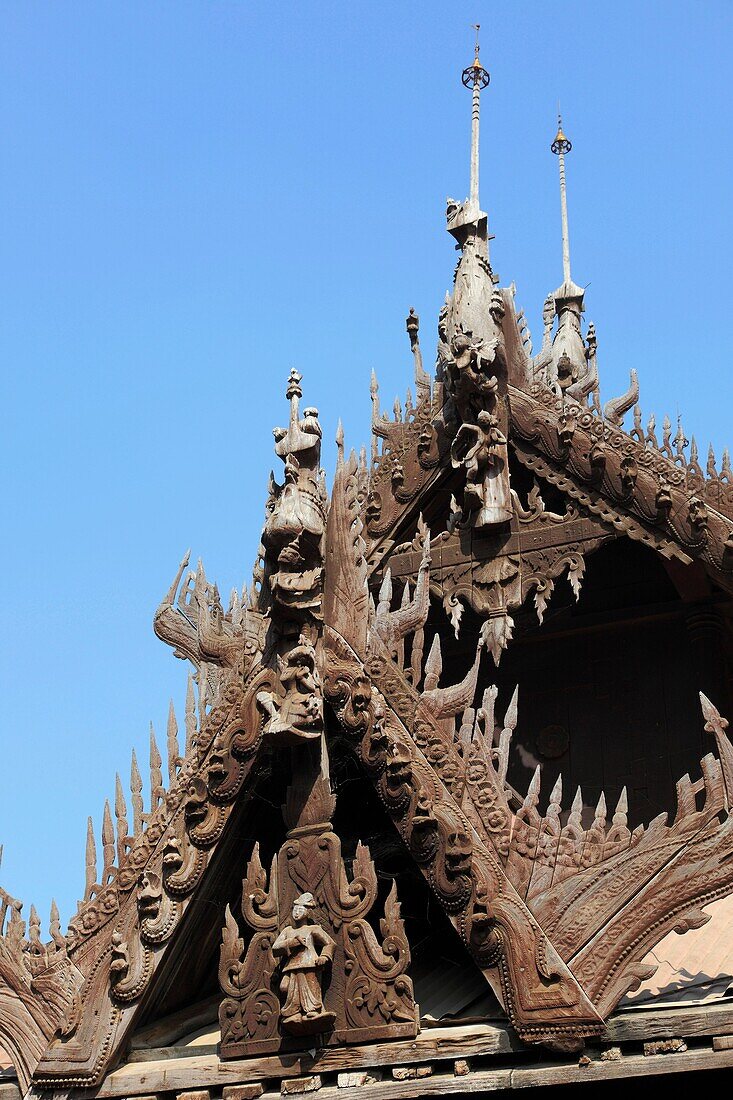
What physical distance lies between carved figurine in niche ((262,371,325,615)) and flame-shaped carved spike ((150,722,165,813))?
1110mm

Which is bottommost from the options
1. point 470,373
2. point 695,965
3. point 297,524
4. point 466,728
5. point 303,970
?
point 303,970

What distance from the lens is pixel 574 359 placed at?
15.5 meters

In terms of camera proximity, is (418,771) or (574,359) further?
(574,359)

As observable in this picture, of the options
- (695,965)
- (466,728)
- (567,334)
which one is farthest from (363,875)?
(567,334)

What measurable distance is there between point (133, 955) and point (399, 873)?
1.44 metres

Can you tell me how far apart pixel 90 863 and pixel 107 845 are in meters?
0.15

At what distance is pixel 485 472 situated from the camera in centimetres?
1238

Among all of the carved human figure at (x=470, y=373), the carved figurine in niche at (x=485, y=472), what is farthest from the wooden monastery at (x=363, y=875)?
the carved human figure at (x=470, y=373)

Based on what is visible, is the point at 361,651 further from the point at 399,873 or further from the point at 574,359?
the point at 574,359

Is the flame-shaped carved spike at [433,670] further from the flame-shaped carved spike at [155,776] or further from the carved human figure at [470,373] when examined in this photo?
the carved human figure at [470,373]

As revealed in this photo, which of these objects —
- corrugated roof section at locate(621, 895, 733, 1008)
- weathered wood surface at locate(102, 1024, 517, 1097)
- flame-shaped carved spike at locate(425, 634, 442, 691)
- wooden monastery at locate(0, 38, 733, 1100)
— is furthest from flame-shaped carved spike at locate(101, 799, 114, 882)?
corrugated roof section at locate(621, 895, 733, 1008)

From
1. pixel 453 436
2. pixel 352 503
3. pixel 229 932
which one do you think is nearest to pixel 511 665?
pixel 453 436

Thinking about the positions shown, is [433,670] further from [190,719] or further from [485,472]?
[485,472]

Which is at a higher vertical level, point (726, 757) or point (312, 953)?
point (726, 757)
